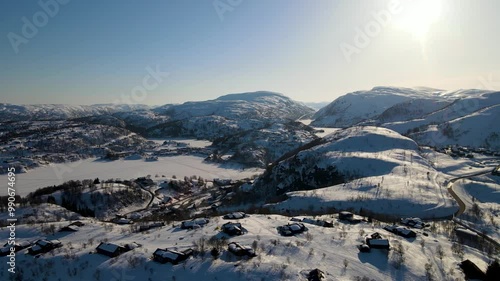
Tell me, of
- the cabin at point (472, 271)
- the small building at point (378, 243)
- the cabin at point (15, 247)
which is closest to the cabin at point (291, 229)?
Result: the small building at point (378, 243)

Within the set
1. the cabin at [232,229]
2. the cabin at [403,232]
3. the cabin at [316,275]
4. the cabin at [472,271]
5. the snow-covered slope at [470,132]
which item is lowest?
the snow-covered slope at [470,132]

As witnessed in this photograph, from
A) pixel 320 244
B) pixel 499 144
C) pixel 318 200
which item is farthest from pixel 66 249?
pixel 499 144

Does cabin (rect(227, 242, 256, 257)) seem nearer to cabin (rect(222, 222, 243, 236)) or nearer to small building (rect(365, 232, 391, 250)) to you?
cabin (rect(222, 222, 243, 236))

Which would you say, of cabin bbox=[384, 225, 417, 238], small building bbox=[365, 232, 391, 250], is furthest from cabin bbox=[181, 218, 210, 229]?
cabin bbox=[384, 225, 417, 238]

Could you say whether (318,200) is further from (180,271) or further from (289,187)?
(180,271)

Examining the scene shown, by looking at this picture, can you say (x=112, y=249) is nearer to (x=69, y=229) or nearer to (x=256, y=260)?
(x=256, y=260)

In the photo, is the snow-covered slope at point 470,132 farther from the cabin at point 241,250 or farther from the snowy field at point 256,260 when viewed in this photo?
the cabin at point 241,250

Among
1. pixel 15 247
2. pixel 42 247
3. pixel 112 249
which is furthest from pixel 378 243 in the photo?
pixel 15 247
